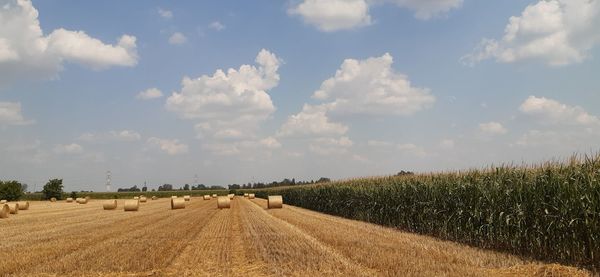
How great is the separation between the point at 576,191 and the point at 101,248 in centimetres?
1273

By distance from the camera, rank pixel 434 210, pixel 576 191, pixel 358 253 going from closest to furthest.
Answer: pixel 576 191 < pixel 358 253 < pixel 434 210

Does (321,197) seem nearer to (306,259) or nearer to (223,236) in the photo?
(223,236)

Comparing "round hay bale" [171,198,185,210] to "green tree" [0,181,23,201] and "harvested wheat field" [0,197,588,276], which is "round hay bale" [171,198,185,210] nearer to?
"harvested wheat field" [0,197,588,276]

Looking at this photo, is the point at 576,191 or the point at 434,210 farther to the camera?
the point at 434,210

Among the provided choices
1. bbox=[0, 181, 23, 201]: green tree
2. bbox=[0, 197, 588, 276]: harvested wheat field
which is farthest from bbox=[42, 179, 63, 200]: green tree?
bbox=[0, 197, 588, 276]: harvested wheat field

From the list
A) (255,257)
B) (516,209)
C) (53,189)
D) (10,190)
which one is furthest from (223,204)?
(53,189)

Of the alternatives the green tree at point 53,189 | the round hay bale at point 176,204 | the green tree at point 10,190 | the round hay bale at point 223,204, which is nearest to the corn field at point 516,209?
the round hay bale at point 223,204

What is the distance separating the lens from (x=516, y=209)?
1474 centimetres

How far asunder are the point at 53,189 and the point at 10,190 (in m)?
17.8

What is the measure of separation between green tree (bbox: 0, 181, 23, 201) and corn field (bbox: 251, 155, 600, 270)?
7242 cm

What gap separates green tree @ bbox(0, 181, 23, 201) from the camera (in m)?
80.1

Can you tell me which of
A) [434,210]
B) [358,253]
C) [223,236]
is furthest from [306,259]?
[434,210]

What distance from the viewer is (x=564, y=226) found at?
1255 cm

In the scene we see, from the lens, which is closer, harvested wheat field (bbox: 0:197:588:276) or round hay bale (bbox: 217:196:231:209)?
harvested wheat field (bbox: 0:197:588:276)
